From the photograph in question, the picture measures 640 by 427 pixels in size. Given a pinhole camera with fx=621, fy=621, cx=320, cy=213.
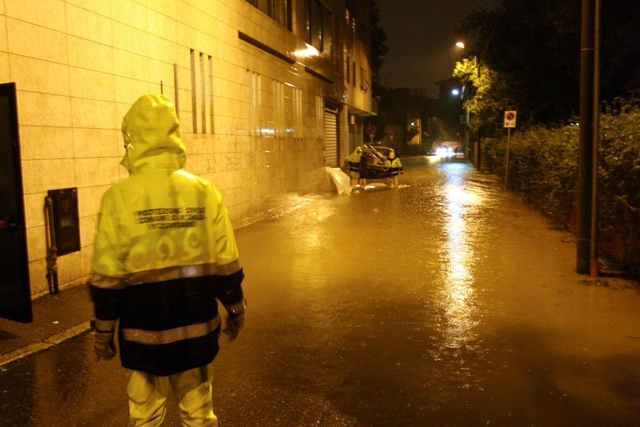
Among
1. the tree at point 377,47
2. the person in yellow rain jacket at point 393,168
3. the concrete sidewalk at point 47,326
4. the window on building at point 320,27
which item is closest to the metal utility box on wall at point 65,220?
the concrete sidewalk at point 47,326

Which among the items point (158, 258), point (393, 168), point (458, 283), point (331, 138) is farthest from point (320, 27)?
point (158, 258)

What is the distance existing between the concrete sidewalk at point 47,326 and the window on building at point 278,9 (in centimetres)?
954

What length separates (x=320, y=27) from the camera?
23172mm

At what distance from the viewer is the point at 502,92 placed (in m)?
27.9

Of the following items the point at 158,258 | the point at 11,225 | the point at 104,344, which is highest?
the point at 158,258

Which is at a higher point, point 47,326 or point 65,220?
point 65,220

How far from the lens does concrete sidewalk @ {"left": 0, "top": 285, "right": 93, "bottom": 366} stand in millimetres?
5766

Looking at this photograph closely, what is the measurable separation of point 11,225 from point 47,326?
117cm

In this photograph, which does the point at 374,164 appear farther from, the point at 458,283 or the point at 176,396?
the point at 176,396

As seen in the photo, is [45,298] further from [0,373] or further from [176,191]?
[176,191]

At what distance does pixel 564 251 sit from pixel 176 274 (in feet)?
28.6

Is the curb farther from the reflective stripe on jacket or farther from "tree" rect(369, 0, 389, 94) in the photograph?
"tree" rect(369, 0, 389, 94)

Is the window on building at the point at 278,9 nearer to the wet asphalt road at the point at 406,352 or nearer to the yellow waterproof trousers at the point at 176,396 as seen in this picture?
the wet asphalt road at the point at 406,352

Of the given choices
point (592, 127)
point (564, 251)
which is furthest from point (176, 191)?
point (564, 251)
